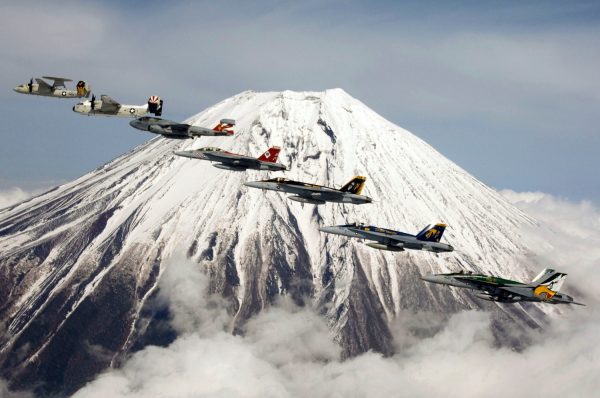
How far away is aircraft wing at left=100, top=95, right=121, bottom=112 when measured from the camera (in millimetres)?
195125

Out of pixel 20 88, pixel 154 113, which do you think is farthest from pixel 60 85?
pixel 154 113

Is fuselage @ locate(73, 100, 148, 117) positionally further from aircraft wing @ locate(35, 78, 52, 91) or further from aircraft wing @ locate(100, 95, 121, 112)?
aircraft wing @ locate(35, 78, 52, 91)

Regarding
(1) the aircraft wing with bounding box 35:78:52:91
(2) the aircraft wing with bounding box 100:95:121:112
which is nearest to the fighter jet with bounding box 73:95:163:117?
(2) the aircraft wing with bounding box 100:95:121:112

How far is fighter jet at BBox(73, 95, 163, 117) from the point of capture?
640ft

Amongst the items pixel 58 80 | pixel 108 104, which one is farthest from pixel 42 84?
pixel 108 104

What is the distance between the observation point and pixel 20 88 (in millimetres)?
198125

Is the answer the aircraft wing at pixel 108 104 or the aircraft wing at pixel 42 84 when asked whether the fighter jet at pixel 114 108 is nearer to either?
the aircraft wing at pixel 108 104

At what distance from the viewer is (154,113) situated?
7721 inches

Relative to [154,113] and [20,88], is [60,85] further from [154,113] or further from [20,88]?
[154,113]

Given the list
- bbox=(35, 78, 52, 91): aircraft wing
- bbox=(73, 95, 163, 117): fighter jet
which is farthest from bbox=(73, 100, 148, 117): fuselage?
bbox=(35, 78, 52, 91): aircraft wing

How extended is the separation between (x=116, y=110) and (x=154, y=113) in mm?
9514

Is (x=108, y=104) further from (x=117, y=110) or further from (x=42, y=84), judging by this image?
(x=42, y=84)

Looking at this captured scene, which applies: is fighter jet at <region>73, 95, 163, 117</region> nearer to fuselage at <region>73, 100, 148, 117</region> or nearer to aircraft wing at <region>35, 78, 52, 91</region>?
fuselage at <region>73, 100, 148, 117</region>

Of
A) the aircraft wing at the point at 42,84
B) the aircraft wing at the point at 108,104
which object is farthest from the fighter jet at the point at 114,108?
the aircraft wing at the point at 42,84
